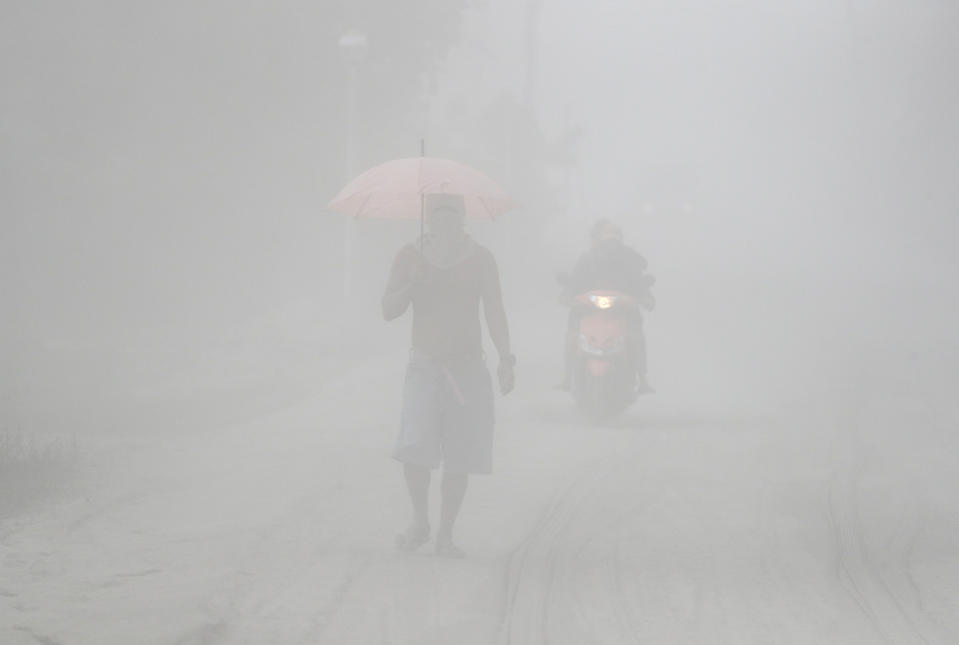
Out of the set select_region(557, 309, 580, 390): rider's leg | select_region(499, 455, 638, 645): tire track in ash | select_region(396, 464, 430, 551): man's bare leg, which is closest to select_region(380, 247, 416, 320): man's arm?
select_region(396, 464, 430, 551): man's bare leg

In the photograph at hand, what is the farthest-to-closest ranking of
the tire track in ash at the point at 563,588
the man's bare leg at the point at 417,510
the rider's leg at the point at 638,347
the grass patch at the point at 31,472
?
1. the rider's leg at the point at 638,347
2. the grass patch at the point at 31,472
3. the man's bare leg at the point at 417,510
4. the tire track in ash at the point at 563,588

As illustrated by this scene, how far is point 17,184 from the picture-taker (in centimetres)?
2244

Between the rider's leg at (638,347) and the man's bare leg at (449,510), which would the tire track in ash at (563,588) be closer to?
the man's bare leg at (449,510)

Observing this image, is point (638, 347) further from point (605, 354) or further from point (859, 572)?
point (859, 572)

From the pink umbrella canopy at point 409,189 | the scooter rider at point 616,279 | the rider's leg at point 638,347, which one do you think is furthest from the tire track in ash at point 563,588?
the scooter rider at point 616,279

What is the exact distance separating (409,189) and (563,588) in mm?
2449

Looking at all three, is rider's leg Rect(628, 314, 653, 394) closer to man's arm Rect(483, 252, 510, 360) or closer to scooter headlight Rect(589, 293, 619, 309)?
scooter headlight Rect(589, 293, 619, 309)

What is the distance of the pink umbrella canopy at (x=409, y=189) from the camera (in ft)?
26.9

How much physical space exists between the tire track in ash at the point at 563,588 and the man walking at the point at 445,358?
1.79ft

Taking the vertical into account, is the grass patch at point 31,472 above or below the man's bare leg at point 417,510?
below

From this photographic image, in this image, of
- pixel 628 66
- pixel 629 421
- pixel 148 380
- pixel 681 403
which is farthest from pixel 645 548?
pixel 628 66

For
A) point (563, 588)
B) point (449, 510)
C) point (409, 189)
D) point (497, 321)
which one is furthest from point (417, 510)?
point (409, 189)

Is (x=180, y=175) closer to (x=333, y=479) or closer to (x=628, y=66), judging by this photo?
(x=333, y=479)

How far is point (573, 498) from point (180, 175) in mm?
16571
